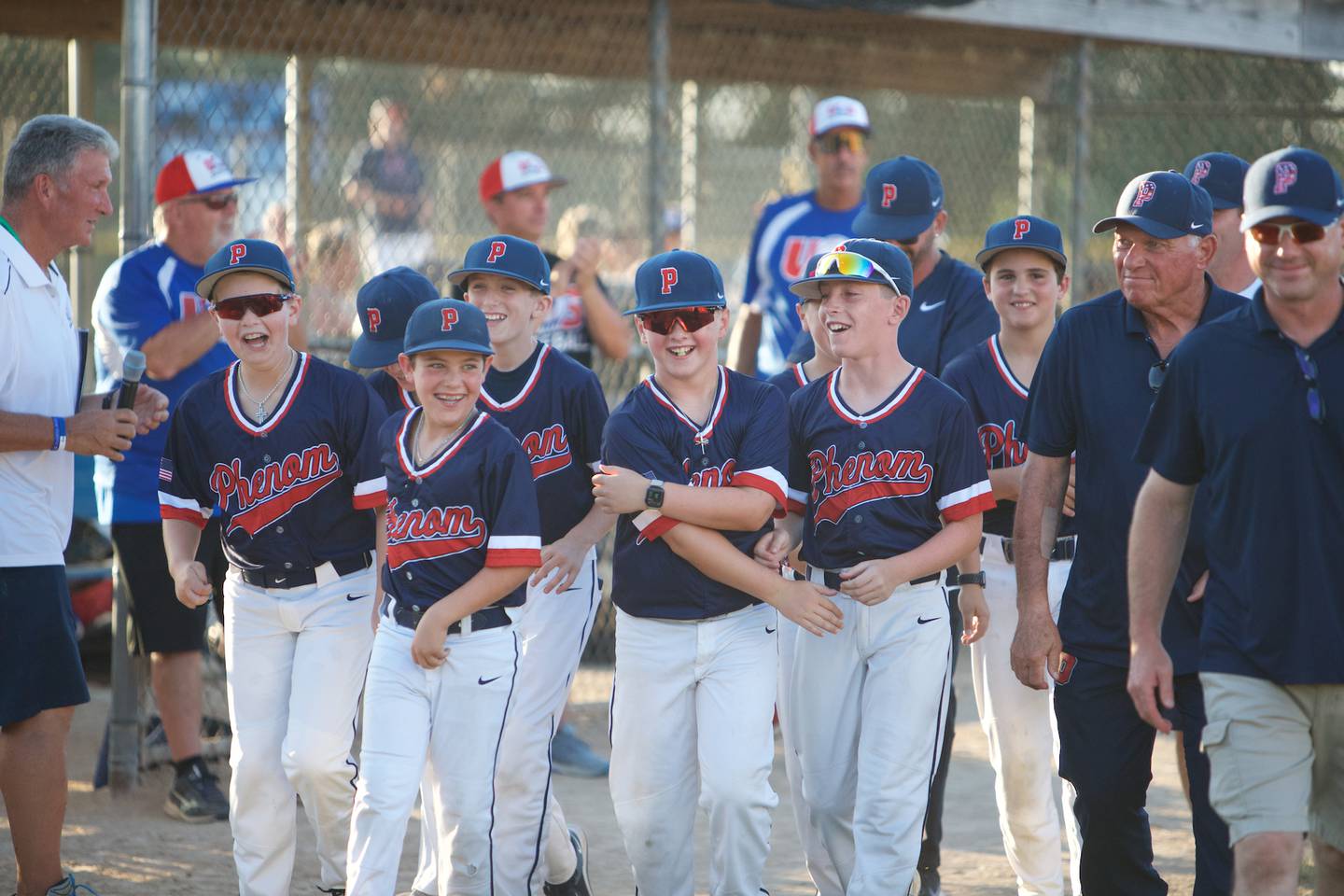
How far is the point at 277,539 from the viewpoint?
152 inches

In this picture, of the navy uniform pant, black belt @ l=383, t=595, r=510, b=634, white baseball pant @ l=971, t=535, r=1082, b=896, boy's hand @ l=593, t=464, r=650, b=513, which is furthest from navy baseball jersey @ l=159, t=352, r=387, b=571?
the navy uniform pant

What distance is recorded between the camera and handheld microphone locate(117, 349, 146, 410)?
3877 millimetres

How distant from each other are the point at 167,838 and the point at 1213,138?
643 centimetres

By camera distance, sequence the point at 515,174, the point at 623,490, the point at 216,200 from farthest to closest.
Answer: the point at 515,174, the point at 216,200, the point at 623,490

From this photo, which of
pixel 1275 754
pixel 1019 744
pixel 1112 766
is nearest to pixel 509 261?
pixel 1019 744

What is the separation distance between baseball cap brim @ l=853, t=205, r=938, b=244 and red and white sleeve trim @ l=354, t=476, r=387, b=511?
1.64m

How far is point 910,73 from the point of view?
7.94 metres

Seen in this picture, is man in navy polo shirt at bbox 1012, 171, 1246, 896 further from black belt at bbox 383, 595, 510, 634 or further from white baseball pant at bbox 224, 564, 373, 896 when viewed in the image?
white baseball pant at bbox 224, 564, 373, 896

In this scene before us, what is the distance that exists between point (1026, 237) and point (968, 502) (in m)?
0.87

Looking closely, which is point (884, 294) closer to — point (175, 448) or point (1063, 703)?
point (1063, 703)

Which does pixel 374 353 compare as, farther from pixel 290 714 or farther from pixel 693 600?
pixel 693 600

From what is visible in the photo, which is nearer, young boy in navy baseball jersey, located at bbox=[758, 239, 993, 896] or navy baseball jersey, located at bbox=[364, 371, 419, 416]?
young boy in navy baseball jersey, located at bbox=[758, 239, 993, 896]

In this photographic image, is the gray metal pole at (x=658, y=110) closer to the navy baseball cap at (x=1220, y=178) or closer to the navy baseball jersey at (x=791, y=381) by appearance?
the navy baseball jersey at (x=791, y=381)

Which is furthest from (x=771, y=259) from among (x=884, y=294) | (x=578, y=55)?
(x=884, y=294)
